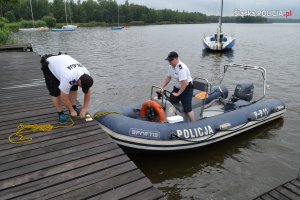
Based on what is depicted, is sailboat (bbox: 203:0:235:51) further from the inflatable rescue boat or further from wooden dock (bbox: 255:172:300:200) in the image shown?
wooden dock (bbox: 255:172:300:200)

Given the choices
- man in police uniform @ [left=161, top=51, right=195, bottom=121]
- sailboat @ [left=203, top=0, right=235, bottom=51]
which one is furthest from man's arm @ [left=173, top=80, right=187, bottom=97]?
sailboat @ [left=203, top=0, right=235, bottom=51]

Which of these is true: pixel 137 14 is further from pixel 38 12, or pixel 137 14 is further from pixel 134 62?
pixel 134 62

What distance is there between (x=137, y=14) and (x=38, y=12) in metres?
46.0

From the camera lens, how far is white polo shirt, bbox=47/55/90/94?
16.8 feet

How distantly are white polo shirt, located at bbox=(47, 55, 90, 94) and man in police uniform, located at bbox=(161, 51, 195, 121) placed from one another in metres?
2.18

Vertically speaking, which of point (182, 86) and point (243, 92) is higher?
point (182, 86)

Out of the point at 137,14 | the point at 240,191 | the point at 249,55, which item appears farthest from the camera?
the point at 137,14

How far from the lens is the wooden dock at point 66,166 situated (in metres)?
3.70

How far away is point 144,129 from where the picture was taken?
609 cm

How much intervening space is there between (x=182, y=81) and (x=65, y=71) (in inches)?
106

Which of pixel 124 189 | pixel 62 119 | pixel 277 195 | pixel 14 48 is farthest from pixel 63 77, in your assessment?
pixel 14 48

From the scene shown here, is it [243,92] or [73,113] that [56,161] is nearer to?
[73,113]

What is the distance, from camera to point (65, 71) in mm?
5148

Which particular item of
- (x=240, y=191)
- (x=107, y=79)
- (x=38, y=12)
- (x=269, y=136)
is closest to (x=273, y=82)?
(x=269, y=136)
